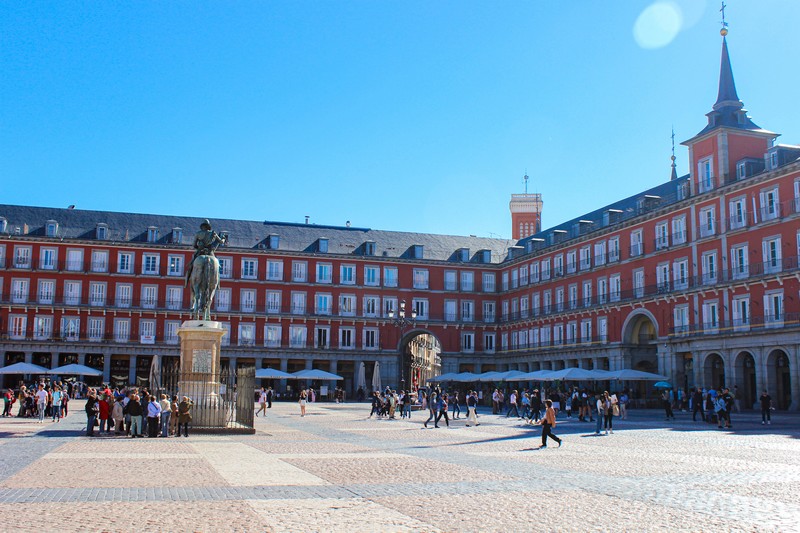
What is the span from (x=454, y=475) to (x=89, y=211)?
62.3m

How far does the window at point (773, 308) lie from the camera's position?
1662 inches

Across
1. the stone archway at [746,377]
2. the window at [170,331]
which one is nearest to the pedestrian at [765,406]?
the stone archway at [746,377]

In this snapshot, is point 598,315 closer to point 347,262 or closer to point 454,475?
point 347,262

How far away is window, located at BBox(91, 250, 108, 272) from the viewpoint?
67.1 meters

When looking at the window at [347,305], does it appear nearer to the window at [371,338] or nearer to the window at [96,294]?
the window at [371,338]

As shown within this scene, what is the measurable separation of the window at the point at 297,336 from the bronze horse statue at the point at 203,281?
143 feet

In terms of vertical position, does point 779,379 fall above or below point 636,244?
below

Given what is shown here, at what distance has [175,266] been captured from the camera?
68625 mm

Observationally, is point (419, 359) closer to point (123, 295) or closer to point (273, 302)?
point (273, 302)

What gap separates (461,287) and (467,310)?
2.14 meters

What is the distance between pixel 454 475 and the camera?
14648 millimetres

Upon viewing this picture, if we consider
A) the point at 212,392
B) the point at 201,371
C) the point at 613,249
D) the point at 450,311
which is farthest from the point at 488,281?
the point at 201,371

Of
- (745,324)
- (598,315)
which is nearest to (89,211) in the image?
(598,315)

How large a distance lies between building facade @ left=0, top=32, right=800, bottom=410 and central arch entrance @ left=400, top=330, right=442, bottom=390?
3.12 ft
